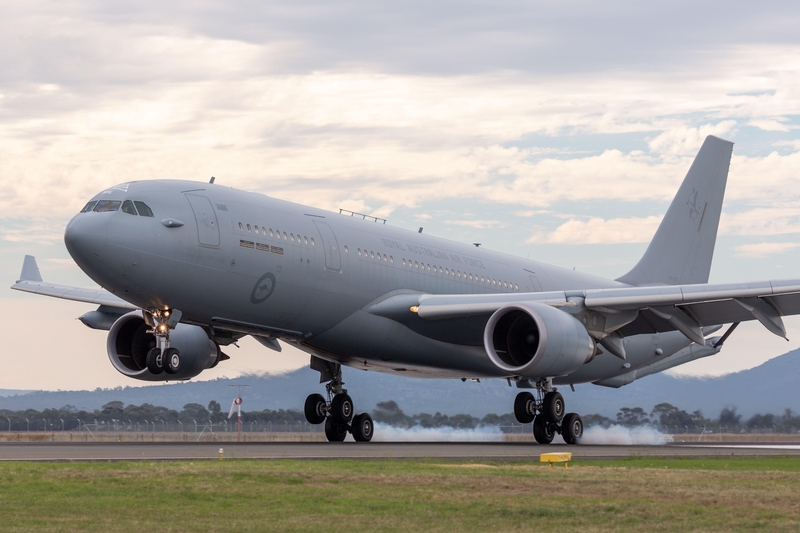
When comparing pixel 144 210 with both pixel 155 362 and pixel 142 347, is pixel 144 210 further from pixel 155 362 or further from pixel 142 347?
pixel 142 347

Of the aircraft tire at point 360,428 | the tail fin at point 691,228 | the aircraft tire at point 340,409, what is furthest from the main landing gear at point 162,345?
the tail fin at point 691,228

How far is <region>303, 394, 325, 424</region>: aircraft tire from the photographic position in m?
34.6

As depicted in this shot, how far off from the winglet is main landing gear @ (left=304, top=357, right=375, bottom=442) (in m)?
10.4

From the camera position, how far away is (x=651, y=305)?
3038cm

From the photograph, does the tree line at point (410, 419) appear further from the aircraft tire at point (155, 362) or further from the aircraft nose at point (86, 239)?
the aircraft nose at point (86, 239)

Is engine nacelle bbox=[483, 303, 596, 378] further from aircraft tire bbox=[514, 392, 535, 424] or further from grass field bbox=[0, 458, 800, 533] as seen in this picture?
grass field bbox=[0, 458, 800, 533]

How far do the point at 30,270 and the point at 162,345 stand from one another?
12887 mm

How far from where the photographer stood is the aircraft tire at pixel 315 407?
34.6 metres

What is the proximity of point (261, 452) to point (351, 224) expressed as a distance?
10201 millimetres

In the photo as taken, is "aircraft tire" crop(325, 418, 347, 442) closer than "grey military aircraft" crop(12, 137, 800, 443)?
No

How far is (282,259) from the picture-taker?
27.7m

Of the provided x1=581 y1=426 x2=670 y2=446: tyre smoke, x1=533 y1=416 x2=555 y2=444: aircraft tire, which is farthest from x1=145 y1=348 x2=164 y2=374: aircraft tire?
x1=581 y1=426 x2=670 y2=446: tyre smoke

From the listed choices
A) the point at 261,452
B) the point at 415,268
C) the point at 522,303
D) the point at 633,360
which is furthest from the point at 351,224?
the point at 633,360

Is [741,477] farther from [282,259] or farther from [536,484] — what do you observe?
[282,259]
